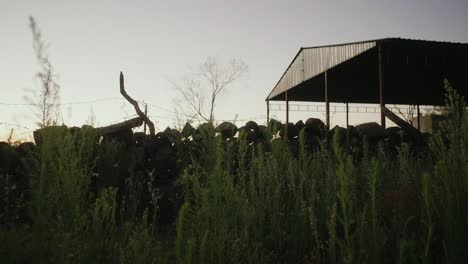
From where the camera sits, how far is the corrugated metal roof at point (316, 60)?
459 inches

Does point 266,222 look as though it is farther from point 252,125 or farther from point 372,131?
point 372,131

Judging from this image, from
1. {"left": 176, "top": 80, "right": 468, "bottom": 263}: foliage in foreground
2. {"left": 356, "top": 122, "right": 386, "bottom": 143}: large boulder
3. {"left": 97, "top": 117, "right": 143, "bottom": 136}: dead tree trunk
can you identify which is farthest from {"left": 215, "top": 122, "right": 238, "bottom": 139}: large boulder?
{"left": 356, "top": 122, "right": 386, "bottom": 143}: large boulder

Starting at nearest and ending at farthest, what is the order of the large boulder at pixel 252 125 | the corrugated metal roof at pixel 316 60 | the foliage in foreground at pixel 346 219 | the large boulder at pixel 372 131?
the foliage in foreground at pixel 346 219 < the large boulder at pixel 252 125 < the large boulder at pixel 372 131 < the corrugated metal roof at pixel 316 60

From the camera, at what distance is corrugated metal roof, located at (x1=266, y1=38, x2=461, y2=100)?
11.7 m

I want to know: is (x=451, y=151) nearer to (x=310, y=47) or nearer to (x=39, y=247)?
(x=39, y=247)

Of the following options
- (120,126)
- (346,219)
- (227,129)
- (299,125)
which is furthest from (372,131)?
(346,219)

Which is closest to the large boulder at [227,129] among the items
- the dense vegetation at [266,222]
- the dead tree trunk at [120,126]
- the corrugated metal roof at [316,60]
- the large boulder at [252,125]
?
the large boulder at [252,125]

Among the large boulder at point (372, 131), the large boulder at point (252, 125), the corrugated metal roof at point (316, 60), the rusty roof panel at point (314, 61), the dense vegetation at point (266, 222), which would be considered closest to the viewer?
the dense vegetation at point (266, 222)

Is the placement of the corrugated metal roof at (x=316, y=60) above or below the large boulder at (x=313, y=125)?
above

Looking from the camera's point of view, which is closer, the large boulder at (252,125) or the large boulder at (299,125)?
the large boulder at (252,125)

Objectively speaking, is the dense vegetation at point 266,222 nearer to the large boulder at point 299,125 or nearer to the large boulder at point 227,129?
the large boulder at point 227,129

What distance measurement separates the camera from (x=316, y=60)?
14.5 m

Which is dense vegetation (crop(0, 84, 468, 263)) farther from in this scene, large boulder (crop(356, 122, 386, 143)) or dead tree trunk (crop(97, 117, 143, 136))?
large boulder (crop(356, 122, 386, 143))

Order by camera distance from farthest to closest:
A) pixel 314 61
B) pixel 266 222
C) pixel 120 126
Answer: pixel 314 61, pixel 120 126, pixel 266 222
